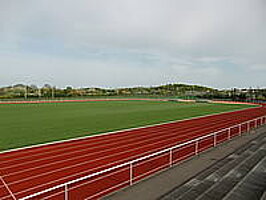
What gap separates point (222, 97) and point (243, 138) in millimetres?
47682

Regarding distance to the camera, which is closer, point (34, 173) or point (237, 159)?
point (34, 173)

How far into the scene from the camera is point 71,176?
737cm

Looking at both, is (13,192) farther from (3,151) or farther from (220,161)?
(220,161)

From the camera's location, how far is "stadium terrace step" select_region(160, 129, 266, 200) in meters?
5.25

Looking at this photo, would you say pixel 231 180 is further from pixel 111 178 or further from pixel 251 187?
pixel 111 178

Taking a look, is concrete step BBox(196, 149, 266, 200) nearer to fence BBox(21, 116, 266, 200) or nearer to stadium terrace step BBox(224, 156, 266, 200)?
stadium terrace step BBox(224, 156, 266, 200)

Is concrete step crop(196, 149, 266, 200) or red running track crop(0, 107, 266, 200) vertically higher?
concrete step crop(196, 149, 266, 200)

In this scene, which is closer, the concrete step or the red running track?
the concrete step

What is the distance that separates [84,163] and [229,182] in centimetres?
504

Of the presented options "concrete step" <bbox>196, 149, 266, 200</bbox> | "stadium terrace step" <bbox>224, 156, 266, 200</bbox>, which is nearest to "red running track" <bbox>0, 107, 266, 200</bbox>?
"concrete step" <bbox>196, 149, 266, 200</bbox>

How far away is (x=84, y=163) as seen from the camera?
339 inches

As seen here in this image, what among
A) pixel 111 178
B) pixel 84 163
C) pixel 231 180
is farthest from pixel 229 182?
pixel 84 163

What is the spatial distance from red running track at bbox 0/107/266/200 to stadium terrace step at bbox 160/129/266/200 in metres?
1.70

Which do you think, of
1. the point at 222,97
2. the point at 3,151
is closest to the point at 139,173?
the point at 3,151
